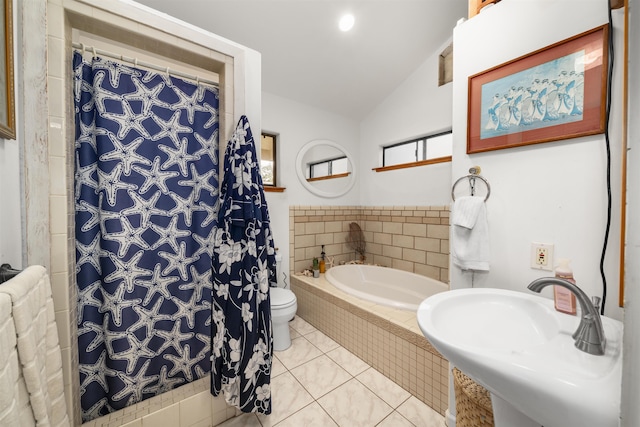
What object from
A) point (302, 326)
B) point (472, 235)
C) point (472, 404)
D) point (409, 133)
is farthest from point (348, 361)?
point (409, 133)

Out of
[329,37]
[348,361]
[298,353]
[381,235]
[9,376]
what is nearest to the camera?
[9,376]

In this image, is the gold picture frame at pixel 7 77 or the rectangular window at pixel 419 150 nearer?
the gold picture frame at pixel 7 77

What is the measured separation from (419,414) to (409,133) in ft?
8.12

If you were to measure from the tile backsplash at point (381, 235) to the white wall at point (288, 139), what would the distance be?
96 millimetres

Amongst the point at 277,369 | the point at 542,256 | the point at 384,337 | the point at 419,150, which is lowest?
the point at 277,369

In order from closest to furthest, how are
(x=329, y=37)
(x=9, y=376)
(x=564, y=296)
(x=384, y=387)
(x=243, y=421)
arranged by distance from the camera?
(x=9, y=376) → (x=564, y=296) → (x=243, y=421) → (x=384, y=387) → (x=329, y=37)

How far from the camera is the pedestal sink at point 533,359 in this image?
1.51ft

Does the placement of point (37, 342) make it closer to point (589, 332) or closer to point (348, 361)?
point (589, 332)

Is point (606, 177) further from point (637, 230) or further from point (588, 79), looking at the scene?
point (637, 230)

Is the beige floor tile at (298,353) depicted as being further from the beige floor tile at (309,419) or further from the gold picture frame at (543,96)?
the gold picture frame at (543,96)

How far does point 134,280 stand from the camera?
1.25 m

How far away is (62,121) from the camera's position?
0.99m

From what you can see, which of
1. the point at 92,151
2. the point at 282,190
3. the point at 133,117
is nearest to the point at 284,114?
the point at 282,190

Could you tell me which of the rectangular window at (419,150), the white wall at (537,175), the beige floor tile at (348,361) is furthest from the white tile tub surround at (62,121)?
the rectangular window at (419,150)
